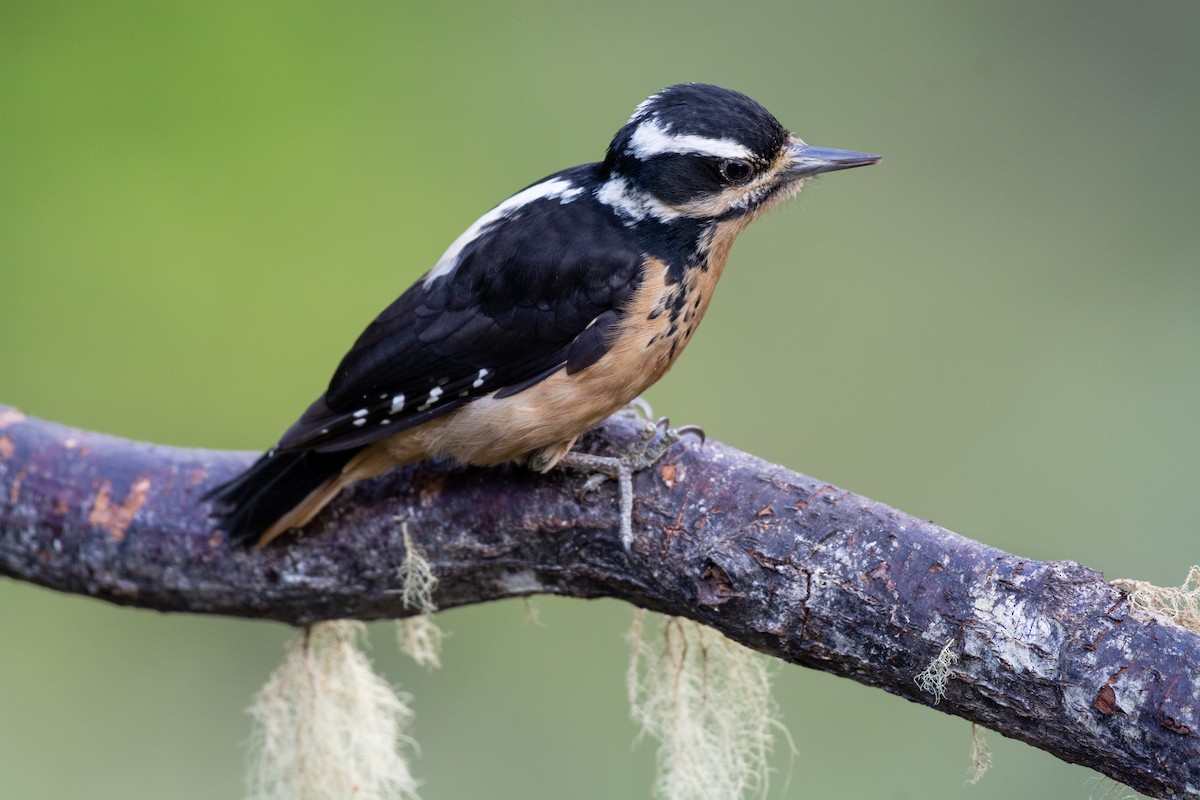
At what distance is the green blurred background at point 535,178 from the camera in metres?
4.56

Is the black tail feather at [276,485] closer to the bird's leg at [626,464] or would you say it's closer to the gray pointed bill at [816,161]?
the bird's leg at [626,464]

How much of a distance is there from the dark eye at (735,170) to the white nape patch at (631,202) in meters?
0.13

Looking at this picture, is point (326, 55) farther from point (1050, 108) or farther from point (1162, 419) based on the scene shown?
point (1162, 419)

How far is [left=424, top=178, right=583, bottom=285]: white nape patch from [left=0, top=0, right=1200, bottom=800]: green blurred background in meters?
1.85

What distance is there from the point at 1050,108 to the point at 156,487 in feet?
14.7

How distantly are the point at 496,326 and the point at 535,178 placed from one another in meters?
2.76

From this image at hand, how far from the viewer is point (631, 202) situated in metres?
2.74

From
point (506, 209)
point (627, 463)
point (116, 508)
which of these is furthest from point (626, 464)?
A: point (116, 508)

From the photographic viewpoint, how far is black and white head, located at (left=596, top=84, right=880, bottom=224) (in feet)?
8.69

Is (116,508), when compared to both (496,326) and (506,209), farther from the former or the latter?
(506,209)

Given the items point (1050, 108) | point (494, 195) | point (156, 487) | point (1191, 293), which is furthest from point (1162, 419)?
point (156, 487)

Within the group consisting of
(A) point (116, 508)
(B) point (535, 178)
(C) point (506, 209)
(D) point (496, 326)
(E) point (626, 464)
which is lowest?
(A) point (116, 508)

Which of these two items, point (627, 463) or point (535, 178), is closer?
point (627, 463)

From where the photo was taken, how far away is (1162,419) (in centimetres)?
479
